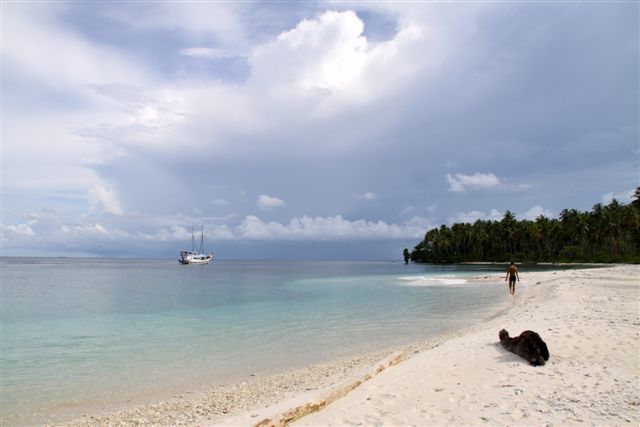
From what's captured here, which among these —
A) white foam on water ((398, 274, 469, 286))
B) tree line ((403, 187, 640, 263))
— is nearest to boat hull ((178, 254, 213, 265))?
tree line ((403, 187, 640, 263))

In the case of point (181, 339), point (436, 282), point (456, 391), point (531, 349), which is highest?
point (531, 349)

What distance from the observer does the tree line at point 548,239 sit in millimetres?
93688

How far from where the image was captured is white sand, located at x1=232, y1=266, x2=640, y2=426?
718 cm

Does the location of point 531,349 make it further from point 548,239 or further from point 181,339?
point 548,239

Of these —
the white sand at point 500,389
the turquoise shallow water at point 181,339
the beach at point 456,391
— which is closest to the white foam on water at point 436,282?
the turquoise shallow water at point 181,339

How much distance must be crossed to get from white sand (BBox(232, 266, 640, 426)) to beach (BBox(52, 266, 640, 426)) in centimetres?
2

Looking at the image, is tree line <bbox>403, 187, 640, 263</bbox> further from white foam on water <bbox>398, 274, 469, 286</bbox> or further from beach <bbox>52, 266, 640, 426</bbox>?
beach <bbox>52, 266, 640, 426</bbox>

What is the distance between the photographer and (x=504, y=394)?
8242 mm

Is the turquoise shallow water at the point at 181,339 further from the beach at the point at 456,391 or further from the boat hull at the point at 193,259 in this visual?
the boat hull at the point at 193,259

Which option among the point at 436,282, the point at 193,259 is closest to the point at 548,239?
the point at 436,282

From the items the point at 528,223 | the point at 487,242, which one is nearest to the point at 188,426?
the point at 528,223

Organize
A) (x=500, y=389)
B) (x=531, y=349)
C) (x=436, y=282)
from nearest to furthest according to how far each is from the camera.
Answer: (x=500, y=389) < (x=531, y=349) < (x=436, y=282)

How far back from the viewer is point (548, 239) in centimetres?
12019

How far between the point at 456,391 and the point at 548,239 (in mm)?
128306
